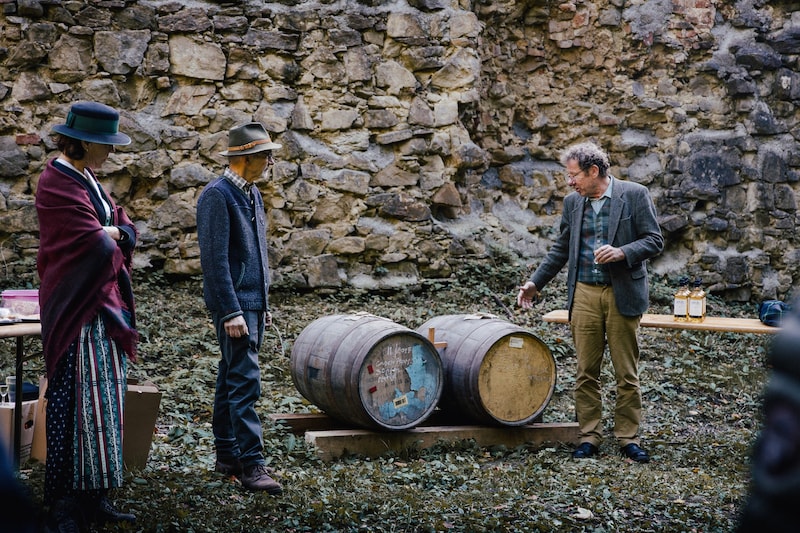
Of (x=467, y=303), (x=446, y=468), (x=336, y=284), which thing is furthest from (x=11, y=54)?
(x=446, y=468)

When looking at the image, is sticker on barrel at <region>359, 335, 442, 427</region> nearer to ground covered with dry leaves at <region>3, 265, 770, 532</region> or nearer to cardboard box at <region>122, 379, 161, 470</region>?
ground covered with dry leaves at <region>3, 265, 770, 532</region>

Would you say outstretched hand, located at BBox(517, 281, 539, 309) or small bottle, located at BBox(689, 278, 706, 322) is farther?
outstretched hand, located at BBox(517, 281, 539, 309)

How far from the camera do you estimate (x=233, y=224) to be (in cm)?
442

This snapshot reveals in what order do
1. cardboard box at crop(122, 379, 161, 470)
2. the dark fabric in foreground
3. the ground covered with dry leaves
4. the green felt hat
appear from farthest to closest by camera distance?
cardboard box at crop(122, 379, 161, 470)
the ground covered with dry leaves
the green felt hat
the dark fabric in foreground

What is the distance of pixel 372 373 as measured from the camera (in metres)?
5.11

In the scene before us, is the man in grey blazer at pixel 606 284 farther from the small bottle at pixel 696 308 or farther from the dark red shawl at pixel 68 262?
the dark red shawl at pixel 68 262

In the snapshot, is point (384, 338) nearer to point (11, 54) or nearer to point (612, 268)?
point (612, 268)

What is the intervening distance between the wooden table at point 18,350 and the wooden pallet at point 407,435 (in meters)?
1.69

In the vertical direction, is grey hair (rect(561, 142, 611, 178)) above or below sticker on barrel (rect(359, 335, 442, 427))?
above

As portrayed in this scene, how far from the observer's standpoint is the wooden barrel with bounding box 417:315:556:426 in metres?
5.36

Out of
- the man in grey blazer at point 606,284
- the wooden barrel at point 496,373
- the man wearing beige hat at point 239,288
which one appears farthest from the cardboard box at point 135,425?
the man in grey blazer at point 606,284

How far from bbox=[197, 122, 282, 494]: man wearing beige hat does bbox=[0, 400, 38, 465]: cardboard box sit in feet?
3.29

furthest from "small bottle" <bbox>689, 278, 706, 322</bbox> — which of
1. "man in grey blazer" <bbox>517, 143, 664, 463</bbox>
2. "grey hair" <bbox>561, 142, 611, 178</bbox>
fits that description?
"grey hair" <bbox>561, 142, 611, 178</bbox>

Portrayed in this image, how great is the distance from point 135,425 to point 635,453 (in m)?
3.14
